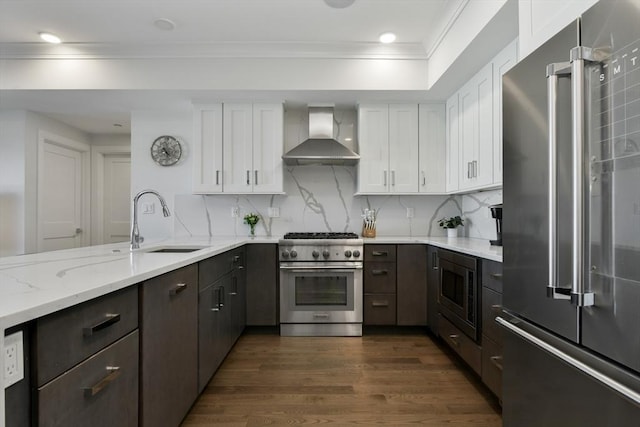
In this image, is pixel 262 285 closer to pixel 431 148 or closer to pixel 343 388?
pixel 343 388

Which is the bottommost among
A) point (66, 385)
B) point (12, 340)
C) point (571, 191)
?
point (66, 385)

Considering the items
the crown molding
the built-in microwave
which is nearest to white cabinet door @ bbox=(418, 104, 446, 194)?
the crown molding

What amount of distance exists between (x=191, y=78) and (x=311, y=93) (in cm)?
113

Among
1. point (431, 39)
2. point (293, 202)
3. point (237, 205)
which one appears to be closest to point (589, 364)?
point (431, 39)

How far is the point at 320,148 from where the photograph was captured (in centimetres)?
333

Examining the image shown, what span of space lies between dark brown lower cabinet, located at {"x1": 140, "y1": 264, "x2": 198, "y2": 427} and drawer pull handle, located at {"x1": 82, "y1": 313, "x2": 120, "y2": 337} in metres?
0.17

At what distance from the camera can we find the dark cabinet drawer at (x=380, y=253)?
3131 millimetres

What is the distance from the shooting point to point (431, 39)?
2.85 m

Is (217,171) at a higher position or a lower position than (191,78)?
lower

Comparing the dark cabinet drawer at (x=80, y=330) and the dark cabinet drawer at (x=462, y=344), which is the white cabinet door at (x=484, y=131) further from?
the dark cabinet drawer at (x=80, y=330)

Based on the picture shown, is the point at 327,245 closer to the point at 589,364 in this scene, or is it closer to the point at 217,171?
the point at 217,171

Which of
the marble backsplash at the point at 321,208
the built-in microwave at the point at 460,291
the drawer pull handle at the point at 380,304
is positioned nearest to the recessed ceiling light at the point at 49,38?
the marble backsplash at the point at 321,208

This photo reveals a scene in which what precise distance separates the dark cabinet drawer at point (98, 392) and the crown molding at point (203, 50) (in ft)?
8.67

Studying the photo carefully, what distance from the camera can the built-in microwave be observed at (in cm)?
217
